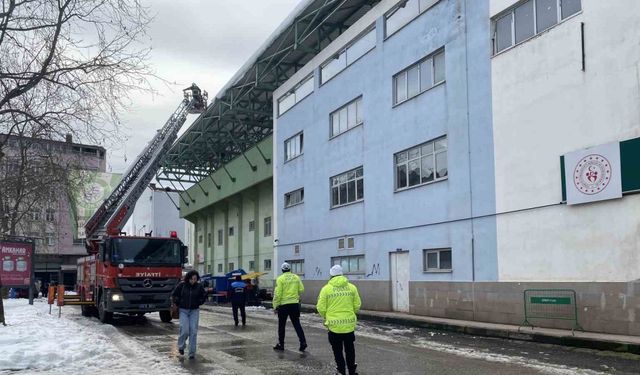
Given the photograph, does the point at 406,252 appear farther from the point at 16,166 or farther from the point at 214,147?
the point at 214,147

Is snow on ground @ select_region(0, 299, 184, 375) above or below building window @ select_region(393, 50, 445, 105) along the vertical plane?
below

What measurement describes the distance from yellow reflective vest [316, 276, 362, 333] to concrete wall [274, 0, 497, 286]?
31.0 ft

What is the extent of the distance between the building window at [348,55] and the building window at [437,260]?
28.9 feet

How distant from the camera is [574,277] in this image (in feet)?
47.5

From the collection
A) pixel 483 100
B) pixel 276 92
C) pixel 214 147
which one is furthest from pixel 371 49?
pixel 214 147

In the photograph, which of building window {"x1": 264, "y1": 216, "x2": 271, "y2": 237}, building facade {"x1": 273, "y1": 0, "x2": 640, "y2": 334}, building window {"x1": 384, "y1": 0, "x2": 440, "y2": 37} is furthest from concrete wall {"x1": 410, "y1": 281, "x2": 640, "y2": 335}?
building window {"x1": 264, "y1": 216, "x2": 271, "y2": 237}

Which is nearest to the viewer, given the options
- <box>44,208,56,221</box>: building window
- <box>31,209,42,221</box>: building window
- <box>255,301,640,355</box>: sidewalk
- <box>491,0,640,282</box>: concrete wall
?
<box>255,301,640,355</box>: sidewalk

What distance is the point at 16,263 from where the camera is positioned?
32.5 meters

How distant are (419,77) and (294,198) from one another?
12.5m

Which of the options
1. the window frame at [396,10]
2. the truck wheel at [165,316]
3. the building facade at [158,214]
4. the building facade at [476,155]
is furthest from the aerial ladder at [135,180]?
the building facade at [158,214]

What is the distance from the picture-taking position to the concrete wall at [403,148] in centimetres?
1803

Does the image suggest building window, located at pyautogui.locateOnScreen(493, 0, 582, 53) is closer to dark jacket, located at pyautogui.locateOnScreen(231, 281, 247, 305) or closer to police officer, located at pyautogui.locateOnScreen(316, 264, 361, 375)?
dark jacket, located at pyautogui.locateOnScreen(231, 281, 247, 305)

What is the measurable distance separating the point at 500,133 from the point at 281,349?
350 inches

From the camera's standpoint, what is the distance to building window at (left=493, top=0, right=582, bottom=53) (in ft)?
50.5
